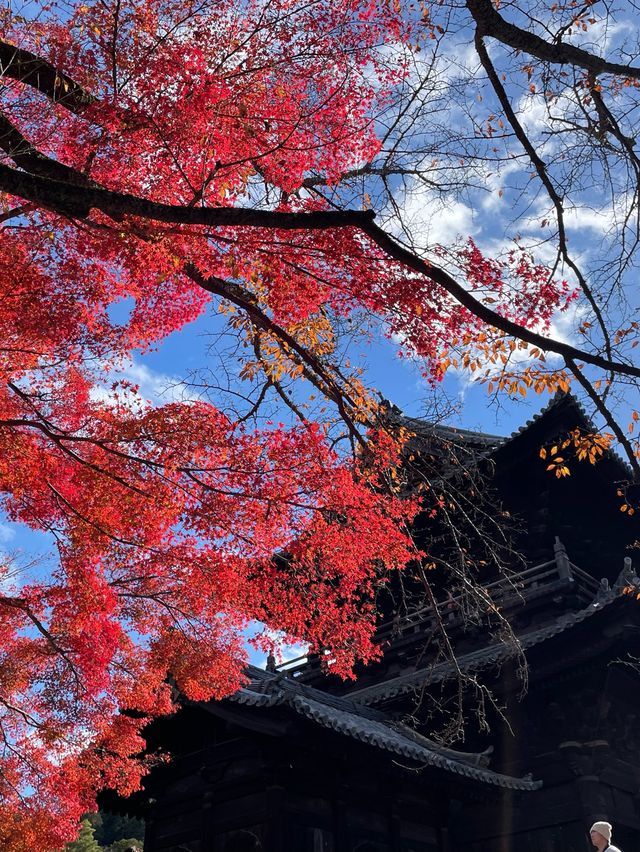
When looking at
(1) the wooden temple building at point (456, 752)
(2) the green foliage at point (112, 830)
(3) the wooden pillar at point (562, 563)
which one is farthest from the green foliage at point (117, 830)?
(3) the wooden pillar at point (562, 563)

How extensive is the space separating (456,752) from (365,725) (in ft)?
5.48

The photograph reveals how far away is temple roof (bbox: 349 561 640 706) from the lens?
1088 cm

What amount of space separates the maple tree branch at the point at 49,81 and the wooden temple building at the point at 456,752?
6443 mm

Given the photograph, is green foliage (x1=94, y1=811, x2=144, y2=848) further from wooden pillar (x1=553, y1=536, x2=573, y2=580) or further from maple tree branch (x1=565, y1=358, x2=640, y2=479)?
maple tree branch (x1=565, y1=358, x2=640, y2=479)

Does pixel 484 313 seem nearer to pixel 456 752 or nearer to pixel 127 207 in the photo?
pixel 127 207

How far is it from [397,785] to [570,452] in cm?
698

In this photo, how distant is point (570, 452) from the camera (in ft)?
47.4

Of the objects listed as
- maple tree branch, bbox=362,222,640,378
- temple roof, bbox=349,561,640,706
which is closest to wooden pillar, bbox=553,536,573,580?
temple roof, bbox=349,561,640,706

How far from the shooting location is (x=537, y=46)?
6.23m

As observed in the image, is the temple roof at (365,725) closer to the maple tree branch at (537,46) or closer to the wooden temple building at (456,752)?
the wooden temple building at (456,752)

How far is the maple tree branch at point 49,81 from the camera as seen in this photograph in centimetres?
706

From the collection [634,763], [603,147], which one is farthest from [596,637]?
[603,147]

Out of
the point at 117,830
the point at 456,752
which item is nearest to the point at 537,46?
the point at 456,752

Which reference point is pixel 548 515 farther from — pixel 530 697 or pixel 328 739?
pixel 328 739
